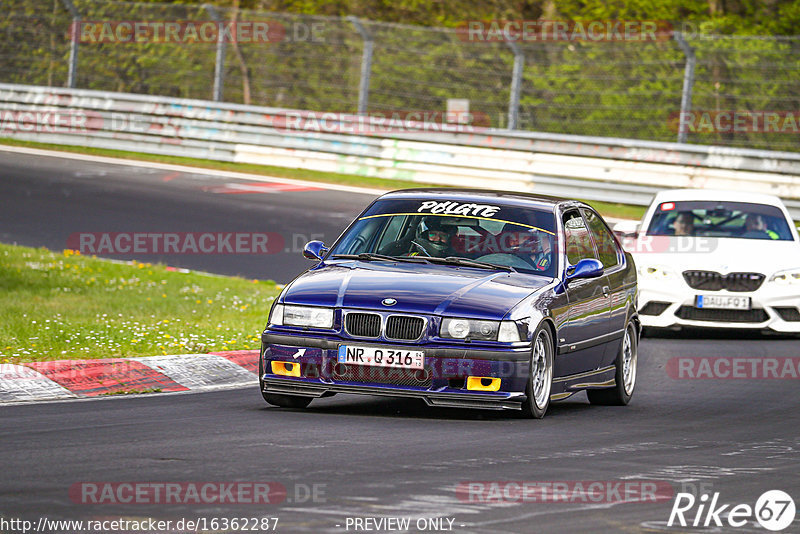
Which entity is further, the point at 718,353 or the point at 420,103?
the point at 420,103

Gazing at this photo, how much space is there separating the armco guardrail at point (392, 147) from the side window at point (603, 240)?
41.7 feet

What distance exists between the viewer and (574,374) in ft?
31.6

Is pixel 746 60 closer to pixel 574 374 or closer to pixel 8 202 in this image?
pixel 8 202

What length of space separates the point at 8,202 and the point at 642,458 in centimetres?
1532

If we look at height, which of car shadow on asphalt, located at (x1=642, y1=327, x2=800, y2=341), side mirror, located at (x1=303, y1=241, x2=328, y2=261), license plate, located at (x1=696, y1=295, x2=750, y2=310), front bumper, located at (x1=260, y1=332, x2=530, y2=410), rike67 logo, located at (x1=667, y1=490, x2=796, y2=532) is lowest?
car shadow on asphalt, located at (x1=642, y1=327, x2=800, y2=341)

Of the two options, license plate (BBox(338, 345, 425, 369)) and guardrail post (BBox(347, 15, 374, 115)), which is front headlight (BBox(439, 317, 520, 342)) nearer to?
license plate (BBox(338, 345, 425, 369))

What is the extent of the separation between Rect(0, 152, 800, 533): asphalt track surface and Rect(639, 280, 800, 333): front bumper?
105 inches

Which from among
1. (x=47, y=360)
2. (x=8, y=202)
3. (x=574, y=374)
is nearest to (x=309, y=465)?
Answer: (x=574, y=374)

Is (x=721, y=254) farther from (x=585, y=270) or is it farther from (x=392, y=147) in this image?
(x=392, y=147)

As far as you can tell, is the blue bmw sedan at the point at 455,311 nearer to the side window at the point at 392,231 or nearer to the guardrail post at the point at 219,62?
the side window at the point at 392,231

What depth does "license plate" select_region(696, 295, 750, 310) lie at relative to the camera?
14.4 m

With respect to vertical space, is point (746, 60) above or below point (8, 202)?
above

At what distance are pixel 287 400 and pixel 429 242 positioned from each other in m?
1.41

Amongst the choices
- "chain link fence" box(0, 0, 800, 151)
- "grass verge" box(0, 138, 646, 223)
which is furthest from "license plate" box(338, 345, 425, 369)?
"chain link fence" box(0, 0, 800, 151)
